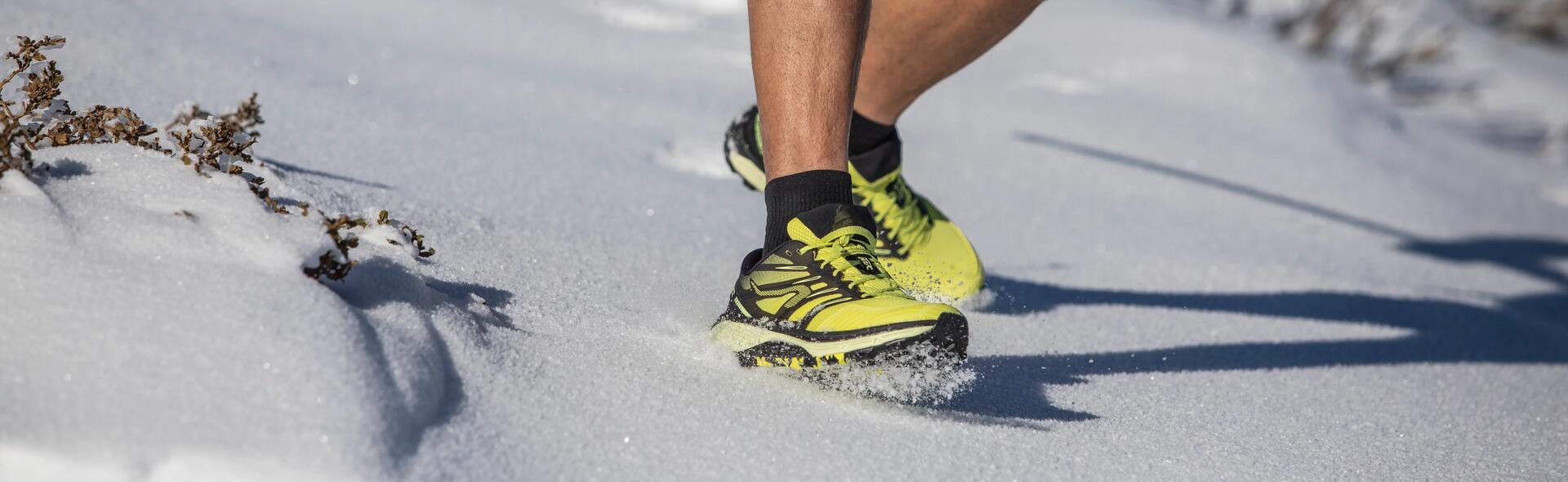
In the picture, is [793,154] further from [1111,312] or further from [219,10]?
[219,10]

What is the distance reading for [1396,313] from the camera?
1.86 m

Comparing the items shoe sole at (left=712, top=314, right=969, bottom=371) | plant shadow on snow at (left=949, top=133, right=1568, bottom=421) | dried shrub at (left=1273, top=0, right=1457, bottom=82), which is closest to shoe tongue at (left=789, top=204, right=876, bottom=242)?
shoe sole at (left=712, top=314, right=969, bottom=371)

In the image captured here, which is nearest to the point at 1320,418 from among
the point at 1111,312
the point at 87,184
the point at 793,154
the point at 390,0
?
the point at 1111,312

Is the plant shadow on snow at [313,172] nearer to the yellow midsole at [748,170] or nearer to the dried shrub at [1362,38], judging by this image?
the yellow midsole at [748,170]

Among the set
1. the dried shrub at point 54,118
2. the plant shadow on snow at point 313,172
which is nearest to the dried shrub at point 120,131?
the dried shrub at point 54,118

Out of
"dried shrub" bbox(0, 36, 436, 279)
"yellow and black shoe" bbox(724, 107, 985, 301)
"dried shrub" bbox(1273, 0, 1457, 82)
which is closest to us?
"dried shrub" bbox(0, 36, 436, 279)

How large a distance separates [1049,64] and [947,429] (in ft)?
9.11

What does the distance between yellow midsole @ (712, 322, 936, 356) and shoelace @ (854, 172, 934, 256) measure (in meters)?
0.42

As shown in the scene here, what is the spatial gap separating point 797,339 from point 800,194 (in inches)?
6.8

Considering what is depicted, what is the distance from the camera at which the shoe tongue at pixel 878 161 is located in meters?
1.48

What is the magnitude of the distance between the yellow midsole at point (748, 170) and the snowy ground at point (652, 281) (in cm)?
13

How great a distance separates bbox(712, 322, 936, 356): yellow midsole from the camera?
3.26 ft

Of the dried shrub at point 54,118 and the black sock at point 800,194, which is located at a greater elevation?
the dried shrub at point 54,118

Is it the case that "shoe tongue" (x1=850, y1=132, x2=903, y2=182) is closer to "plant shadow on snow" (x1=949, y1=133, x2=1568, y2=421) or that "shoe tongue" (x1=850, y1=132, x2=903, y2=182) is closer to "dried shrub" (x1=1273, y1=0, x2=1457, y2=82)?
A: "plant shadow on snow" (x1=949, y1=133, x2=1568, y2=421)
